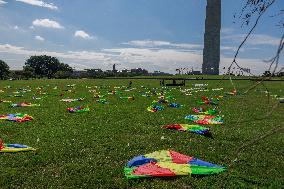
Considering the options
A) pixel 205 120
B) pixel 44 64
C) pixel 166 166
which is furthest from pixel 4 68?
pixel 166 166

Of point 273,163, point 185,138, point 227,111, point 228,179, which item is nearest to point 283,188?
point 228,179

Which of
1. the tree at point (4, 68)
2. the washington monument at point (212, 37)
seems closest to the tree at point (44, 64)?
the tree at point (4, 68)

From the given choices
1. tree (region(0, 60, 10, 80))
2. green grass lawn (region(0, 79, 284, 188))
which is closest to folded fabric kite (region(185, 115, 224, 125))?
green grass lawn (region(0, 79, 284, 188))

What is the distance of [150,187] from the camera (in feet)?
20.5

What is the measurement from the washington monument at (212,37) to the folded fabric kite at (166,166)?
144 meters

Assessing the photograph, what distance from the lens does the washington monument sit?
155 meters

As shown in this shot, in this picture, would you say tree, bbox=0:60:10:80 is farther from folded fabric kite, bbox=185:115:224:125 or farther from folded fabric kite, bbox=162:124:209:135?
folded fabric kite, bbox=162:124:209:135

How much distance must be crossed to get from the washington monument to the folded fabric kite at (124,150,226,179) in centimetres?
14385

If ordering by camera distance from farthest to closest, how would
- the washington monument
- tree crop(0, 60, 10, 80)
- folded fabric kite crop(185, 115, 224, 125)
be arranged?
the washington monument
tree crop(0, 60, 10, 80)
folded fabric kite crop(185, 115, 224, 125)

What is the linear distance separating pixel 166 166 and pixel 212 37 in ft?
520

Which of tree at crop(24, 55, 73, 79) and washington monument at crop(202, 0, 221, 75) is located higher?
washington monument at crop(202, 0, 221, 75)

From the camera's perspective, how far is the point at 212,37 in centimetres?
16038

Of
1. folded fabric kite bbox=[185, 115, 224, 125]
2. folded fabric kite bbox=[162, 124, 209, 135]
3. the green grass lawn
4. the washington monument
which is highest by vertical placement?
the washington monument

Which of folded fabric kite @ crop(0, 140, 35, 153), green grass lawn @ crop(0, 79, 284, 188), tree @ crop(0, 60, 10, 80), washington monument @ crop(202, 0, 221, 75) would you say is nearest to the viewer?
green grass lawn @ crop(0, 79, 284, 188)
